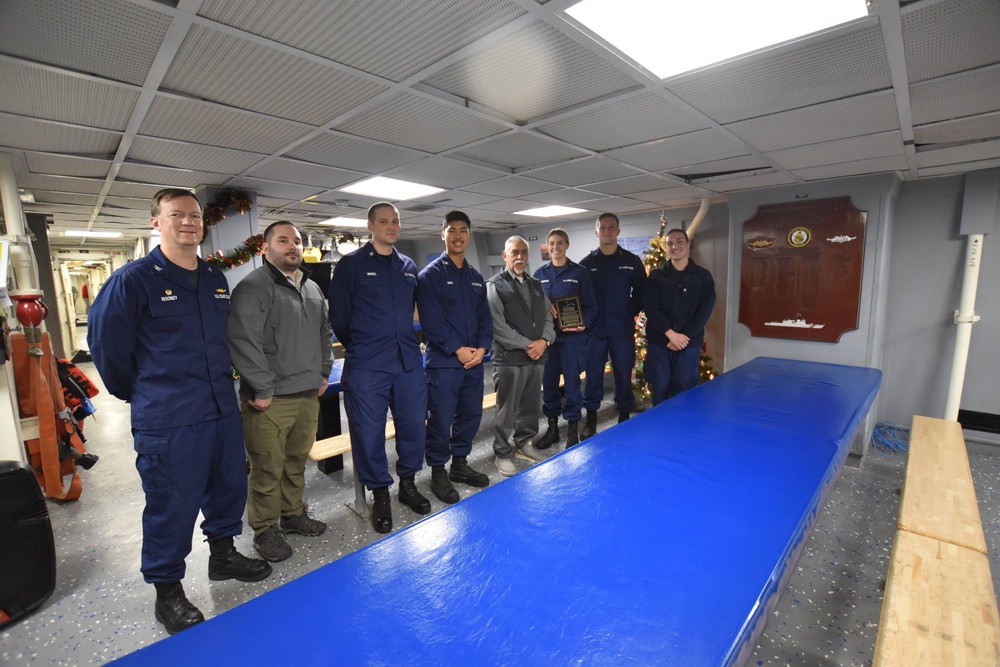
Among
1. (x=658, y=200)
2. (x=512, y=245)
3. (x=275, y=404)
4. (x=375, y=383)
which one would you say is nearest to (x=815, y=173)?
(x=658, y=200)

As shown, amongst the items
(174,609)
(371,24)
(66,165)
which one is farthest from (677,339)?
(66,165)

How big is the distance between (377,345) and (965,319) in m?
4.81

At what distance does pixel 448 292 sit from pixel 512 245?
0.71 m

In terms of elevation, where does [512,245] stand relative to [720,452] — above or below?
above

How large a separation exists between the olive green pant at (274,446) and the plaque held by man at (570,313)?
79.3 inches

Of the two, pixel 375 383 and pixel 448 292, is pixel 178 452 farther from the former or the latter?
pixel 448 292

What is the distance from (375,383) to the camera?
2.57 m

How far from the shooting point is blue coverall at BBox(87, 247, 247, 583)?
1806mm

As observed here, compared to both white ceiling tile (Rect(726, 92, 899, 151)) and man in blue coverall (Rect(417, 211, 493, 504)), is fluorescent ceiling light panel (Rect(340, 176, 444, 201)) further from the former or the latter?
A: white ceiling tile (Rect(726, 92, 899, 151))

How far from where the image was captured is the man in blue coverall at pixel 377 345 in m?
2.55

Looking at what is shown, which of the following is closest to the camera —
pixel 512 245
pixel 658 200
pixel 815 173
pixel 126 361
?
pixel 126 361

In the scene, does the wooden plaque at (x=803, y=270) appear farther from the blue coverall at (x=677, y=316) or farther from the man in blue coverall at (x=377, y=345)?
the man in blue coverall at (x=377, y=345)

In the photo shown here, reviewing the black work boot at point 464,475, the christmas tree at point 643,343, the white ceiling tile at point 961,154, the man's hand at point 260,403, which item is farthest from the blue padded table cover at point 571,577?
the christmas tree at point 643,343

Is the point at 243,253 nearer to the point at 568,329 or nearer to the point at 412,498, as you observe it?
the point at 412,498
